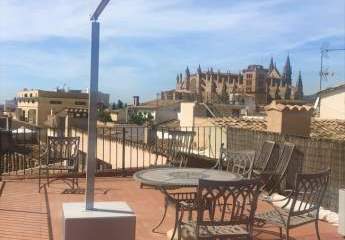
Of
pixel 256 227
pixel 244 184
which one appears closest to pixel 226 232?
pixel 244 184

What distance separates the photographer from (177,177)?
4.84 metres

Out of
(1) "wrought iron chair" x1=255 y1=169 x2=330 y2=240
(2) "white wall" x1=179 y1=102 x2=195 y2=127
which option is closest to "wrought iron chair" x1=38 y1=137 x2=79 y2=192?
(1) "wrought iron chair" x1=255 y1=169 x2=330 y2=240

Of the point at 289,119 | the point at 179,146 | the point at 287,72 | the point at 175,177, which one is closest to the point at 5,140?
the point at 179,146

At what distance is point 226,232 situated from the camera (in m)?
3.76

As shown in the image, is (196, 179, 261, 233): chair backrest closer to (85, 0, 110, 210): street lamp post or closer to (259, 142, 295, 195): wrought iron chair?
(85, 0, 110, 210): street lamp post

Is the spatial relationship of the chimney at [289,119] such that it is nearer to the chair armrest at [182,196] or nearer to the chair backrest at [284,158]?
the chair backrest at [284,158]

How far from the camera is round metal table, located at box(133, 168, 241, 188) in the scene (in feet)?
14.8

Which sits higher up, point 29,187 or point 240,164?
point 240,164

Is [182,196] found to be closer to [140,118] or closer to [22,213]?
[22,213]

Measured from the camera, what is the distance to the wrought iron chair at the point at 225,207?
11.6 ft

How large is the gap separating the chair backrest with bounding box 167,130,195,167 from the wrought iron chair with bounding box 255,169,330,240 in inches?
133

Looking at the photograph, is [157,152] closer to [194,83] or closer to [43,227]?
[43,227]

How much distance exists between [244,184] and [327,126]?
13.8m

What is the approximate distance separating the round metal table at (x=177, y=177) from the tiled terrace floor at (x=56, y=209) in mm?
657
